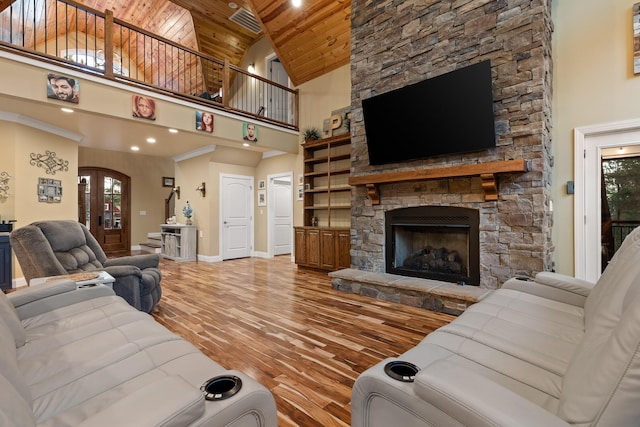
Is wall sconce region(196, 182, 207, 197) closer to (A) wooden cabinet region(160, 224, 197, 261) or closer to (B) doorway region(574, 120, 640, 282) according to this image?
(A) wooden cabinet region(160, 224, 197, 261)

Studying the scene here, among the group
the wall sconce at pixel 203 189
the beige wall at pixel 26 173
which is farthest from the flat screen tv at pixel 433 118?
the beige wall at pixel 26 173

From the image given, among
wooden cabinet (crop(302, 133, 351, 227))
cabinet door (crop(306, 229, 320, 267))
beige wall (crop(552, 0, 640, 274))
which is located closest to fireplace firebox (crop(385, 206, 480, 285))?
beige wall (crop(552, 0, 640, 274))

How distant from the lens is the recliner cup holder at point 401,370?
1017 millimetres

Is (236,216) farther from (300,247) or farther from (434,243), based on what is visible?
(434,243)

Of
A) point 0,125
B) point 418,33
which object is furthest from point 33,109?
point 418,33

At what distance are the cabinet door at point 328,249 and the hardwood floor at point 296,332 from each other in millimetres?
557

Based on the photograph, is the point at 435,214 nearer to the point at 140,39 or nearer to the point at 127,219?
the point at 127,219

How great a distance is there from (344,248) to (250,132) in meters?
2.97

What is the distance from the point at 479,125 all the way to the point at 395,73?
1418 mm

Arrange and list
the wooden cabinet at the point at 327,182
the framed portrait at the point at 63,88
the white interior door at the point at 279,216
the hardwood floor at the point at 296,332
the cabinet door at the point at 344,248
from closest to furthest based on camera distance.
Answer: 1. the hardwood floor at the point at 296,332
2. the framed portrait at the point at 63,88
3. the cabinet door at the point at 344,248
4. the wooden cabinet at the point at 327,182
5. the white interior door at the point at 279,216

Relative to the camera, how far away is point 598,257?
126 inches

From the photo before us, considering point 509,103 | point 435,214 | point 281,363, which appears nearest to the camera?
point 281,363

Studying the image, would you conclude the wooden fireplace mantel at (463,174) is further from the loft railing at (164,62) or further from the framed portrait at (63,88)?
the framed portrait at (63,88)

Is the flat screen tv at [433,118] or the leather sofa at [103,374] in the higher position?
the flat screen tv at [433,118]
